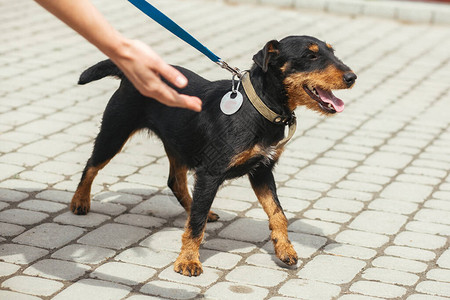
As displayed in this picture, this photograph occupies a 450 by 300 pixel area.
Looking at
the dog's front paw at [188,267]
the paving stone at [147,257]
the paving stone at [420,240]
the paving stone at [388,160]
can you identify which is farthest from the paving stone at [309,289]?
the paving stone at [388,160]

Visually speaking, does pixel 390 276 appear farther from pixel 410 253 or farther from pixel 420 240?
pixel 420 240

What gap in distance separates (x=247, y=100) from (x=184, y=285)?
1.16m

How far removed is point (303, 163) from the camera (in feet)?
22.8

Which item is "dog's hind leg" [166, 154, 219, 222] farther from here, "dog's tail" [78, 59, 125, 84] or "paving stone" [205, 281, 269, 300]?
"paving stone" [205, 281, 269, 300]

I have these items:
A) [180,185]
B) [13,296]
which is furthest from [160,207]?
[13,296]

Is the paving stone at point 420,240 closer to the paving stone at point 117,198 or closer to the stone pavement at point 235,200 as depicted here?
the stone pavement at point 235,200

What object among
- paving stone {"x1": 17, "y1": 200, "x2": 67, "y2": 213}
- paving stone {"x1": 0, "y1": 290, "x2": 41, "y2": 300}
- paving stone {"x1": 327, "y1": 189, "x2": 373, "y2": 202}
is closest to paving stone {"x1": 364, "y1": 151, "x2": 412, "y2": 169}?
paving stone {"x1": 327, "y1": 189, "x2": 373, "y2": 202}

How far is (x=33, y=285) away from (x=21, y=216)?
1103mm

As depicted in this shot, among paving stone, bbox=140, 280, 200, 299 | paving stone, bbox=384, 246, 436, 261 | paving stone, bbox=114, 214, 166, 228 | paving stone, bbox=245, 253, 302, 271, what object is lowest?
paving stone, bbox=114, 214, 166, 228

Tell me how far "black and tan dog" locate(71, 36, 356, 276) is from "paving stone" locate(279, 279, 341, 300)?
0.20 m

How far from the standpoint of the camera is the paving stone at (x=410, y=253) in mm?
5207

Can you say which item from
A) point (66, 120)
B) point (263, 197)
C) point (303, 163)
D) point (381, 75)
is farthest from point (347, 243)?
point (381, 75)

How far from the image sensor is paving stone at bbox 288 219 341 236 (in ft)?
18.4

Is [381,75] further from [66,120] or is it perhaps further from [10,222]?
[10,222]
